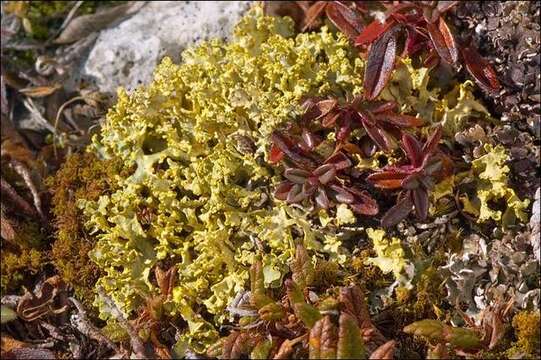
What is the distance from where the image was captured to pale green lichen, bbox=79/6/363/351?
2875 mm

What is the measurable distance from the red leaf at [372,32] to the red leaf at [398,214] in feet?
2.48

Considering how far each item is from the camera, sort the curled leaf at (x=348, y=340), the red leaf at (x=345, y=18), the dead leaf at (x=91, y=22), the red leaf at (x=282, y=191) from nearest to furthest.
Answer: the curled leaf at (x=348, y=340)
the red leaf at (x=282, y=191)
the red leaf at (x=345, y=18)
the dead leaf at (x=91, y=22)


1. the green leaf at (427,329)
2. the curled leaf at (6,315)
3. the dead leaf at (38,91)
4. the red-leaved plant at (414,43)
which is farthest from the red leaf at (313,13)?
the curled leaf at (6,315)

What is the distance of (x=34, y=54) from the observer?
388cm

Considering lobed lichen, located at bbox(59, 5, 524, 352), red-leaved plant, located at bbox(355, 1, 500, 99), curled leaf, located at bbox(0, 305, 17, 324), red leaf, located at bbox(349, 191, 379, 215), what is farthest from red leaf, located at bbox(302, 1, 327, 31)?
curled leaf, located at bbox(0, 305, 17, 324)

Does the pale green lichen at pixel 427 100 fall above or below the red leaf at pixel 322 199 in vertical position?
above

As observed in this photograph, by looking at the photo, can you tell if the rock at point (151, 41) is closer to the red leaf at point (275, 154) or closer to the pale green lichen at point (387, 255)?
the red leaf at point (275, 154)

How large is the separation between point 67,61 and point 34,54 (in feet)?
0.71

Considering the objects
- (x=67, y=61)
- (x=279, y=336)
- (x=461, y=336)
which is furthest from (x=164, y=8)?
(x=461, y=336)

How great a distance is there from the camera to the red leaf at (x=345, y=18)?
10.8 ft

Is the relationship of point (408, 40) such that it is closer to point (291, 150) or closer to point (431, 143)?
point (431, 143)

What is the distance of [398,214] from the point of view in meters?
2.80

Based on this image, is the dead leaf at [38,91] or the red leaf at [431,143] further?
the dead leaf at [38,91]

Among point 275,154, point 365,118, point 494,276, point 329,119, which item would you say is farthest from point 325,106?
point 494,276
